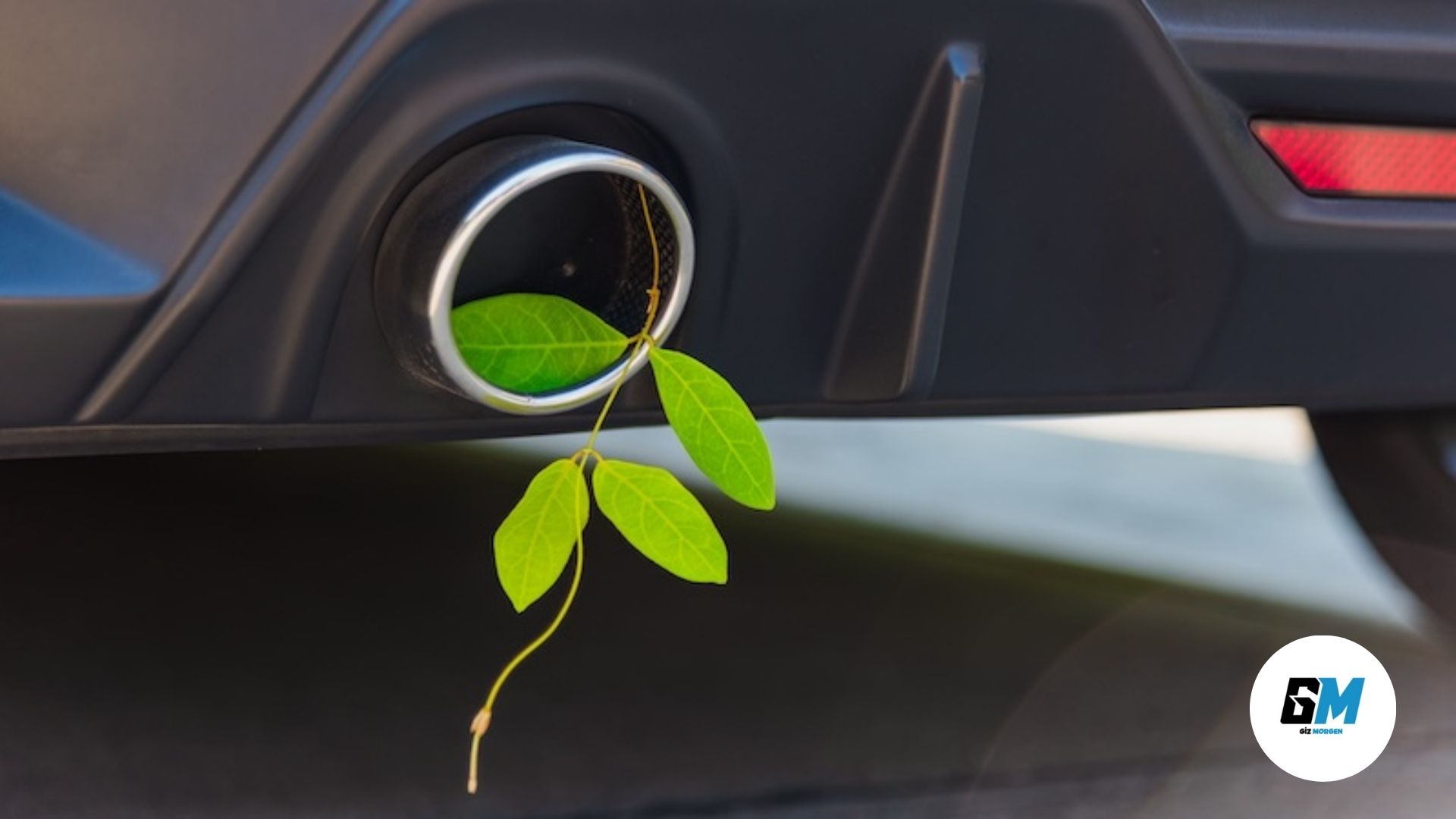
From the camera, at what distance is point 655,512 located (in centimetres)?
102

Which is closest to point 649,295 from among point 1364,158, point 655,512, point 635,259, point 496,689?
point 635,259

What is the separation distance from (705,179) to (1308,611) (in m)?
1.19

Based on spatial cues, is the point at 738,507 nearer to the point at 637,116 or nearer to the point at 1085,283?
the point at 1085,283

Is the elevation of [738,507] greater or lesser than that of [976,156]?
lesser

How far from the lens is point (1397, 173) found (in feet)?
4.19

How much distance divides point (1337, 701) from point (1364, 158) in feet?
1.74

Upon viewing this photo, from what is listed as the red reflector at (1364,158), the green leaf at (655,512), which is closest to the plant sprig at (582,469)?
the green leaf at (655,512)

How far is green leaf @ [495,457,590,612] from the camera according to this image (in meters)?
1.01

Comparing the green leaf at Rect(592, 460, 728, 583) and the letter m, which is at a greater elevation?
the green leaf at Rect(592, 460, 728, 583)

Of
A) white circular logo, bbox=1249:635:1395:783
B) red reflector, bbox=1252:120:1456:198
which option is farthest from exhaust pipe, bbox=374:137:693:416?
white circular logo, bbox=1249:635:1395:783

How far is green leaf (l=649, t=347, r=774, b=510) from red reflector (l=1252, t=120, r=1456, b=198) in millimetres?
437

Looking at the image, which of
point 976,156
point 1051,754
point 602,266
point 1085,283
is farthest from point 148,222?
point 1051,754

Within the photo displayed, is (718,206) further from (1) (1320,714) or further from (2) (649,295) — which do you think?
(1) (1320,714)

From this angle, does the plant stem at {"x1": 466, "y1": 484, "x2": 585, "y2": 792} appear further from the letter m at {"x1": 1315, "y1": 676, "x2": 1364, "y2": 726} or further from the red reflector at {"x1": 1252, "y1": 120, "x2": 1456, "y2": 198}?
the letter m at {"x1": 1315, "y1": 676, "x2": 1364, "y2": 726}
